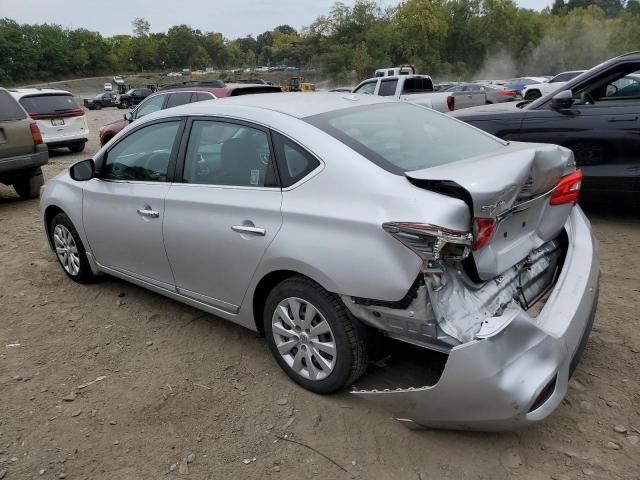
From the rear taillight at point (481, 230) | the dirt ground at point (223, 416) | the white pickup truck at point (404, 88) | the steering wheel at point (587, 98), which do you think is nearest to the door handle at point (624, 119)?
the steering wheel at point (587, 98)

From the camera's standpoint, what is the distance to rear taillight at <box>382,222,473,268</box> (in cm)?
224

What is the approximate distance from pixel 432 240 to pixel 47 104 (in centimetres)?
1316

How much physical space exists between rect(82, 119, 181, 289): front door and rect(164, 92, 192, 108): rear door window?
6.80m

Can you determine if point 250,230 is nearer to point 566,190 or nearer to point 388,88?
point 566,190

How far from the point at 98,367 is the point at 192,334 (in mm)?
641

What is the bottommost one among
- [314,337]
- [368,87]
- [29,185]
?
[29,185]

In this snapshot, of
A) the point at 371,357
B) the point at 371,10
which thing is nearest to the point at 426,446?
the point at 371,357

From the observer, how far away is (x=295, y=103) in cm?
331

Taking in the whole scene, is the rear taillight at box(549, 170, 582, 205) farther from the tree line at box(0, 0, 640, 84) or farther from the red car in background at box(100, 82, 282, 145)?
the tree line at box(0, 0, 640, 84)

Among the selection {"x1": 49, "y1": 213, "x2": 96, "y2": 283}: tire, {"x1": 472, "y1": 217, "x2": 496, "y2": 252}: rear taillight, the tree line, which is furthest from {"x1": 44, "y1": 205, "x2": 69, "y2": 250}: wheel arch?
the tree line

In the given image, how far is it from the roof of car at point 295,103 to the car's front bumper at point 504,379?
5.23 feet

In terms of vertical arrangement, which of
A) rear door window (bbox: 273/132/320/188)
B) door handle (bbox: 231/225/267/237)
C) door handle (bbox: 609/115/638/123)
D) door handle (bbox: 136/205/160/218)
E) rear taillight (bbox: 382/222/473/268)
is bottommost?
door handle (bbox: 136/205/160/218)

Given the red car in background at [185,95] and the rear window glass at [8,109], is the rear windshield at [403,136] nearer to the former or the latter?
the rear window glass at [8,109]

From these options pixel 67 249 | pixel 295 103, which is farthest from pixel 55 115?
pixel 295 103
